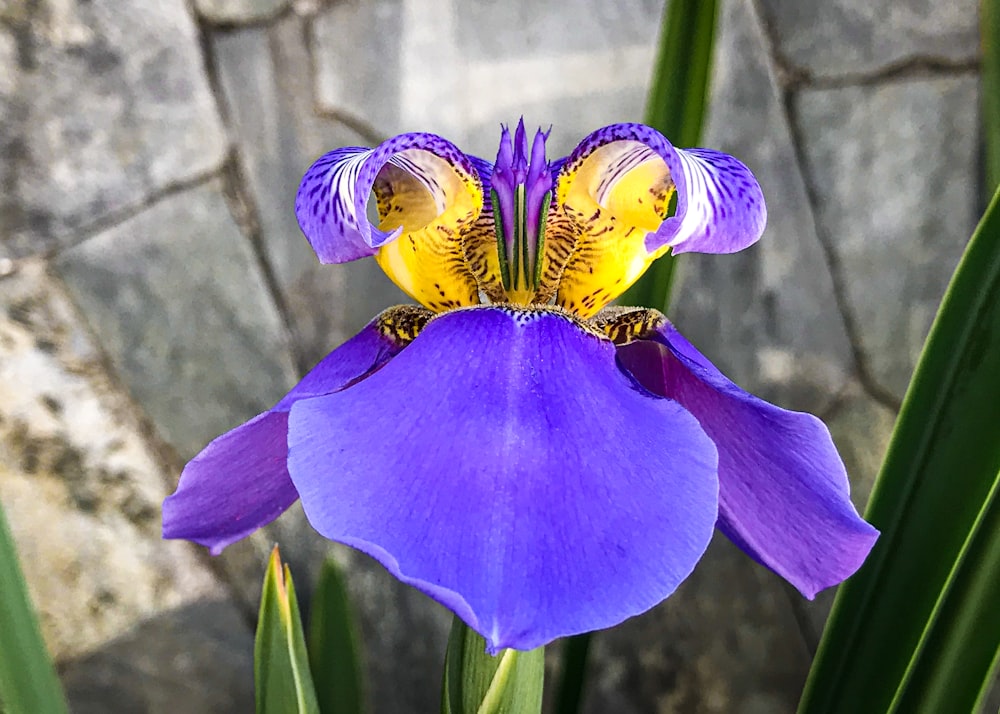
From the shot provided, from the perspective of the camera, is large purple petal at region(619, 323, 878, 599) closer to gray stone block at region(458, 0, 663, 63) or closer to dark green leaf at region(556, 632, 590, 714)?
dark green leaf at region(556, 632, 590, 714)

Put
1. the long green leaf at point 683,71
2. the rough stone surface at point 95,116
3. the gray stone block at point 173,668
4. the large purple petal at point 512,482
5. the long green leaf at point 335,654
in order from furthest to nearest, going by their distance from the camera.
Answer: the gray stone block at point 173,668, the rough stone surface at point 95,116, the long green leaf at point 335,654, the long green leaf at point 683,71, the large purple petal at point 512,482

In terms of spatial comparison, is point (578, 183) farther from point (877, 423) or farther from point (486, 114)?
point (877, 423)

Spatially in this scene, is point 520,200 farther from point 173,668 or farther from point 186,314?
point 173,668

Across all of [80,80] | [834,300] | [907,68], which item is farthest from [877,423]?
[80,80]

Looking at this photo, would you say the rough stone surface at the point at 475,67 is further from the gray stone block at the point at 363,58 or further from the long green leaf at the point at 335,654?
the long green leaf at the point at 335,654

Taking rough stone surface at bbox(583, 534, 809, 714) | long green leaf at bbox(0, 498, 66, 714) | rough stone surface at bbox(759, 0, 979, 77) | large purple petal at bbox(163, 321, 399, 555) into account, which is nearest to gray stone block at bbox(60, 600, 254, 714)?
rough stone surface at bbox(583, 534, 809, 714)

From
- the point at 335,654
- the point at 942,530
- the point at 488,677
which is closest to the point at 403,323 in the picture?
the point at 488,677

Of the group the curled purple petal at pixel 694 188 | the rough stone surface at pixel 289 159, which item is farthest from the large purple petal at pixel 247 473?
the rough stone surface at pixel 289 159
